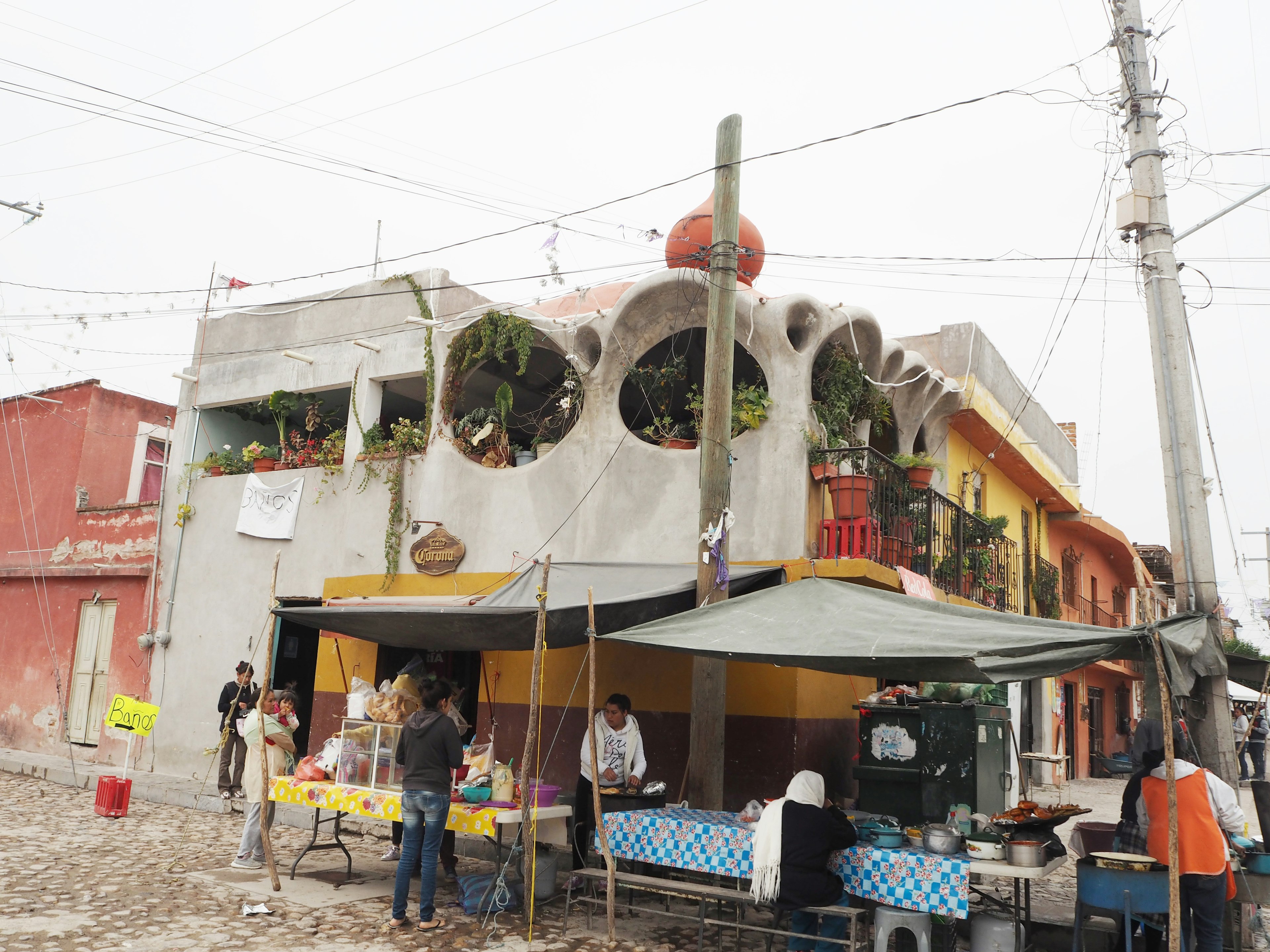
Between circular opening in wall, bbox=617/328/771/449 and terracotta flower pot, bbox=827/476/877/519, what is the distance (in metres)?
1.10

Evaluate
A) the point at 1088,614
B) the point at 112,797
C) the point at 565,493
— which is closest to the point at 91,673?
the point at 112,797

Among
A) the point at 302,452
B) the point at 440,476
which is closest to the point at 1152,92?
the point at 440,476

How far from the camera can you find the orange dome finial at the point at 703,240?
37.0 feet

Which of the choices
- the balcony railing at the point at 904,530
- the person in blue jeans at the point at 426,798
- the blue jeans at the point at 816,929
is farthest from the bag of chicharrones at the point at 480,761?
the balcony railing at the point at 904,530

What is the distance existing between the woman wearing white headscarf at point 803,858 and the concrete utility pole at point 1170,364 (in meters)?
2.96

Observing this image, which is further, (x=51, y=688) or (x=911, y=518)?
(x=51, y=688)

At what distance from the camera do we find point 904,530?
11281 millimetres

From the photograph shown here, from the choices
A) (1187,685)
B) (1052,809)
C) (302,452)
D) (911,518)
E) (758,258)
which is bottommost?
(1052,809)

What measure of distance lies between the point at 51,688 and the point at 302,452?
739 cm

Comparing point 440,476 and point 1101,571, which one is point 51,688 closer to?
point 440,476

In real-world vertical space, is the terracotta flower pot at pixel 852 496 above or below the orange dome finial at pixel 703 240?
→ below

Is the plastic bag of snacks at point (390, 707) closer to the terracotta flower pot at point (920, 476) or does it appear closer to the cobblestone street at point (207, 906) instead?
the cobblestone street at point (207, 906)

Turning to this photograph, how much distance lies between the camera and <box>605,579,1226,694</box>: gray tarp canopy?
6172mm

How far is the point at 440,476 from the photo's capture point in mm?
12500
